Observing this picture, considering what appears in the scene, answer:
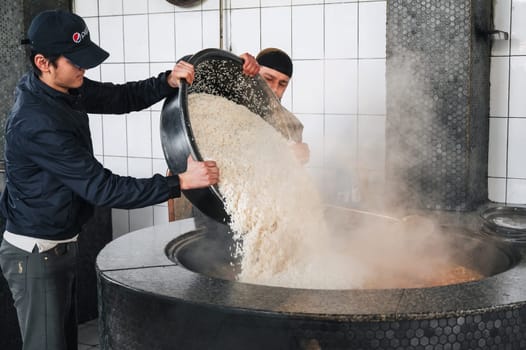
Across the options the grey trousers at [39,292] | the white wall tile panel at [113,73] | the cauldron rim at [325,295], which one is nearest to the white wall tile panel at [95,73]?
the white wall tile panel at [113,73]

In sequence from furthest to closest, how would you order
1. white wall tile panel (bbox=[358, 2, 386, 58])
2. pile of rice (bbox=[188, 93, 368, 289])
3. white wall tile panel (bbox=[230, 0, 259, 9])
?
white wall tile panel (bbox=[230, 0, 259, 9]) → white wall tile panel (bbox=[358, 2, 386, 58]) → pile of rice (bbox=[188, 93, 368, 289])

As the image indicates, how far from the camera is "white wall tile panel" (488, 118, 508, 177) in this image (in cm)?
311

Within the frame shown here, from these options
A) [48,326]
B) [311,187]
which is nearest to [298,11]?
[311,187]

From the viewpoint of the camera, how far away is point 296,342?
162cm

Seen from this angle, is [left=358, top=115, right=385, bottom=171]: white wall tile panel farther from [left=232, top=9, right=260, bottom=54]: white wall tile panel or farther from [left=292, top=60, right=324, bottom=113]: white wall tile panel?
[left=232, top=9, right=260, bottom=54]: white wall tile panel

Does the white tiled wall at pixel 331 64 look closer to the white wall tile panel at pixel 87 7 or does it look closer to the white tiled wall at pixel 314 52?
→ the white tiled wall at pixel 314 52

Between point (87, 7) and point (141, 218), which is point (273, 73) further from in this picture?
point (87, 7)

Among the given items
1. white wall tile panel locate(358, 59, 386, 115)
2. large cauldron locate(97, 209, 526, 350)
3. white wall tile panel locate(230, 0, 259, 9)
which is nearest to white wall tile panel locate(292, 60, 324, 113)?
white wall tile panel locate(358, 59, 386, 115)

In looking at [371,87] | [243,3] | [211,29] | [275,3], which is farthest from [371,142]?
[211,29]

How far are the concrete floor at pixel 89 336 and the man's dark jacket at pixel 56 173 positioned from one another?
58.5 inches

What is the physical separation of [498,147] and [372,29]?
91 centimetres

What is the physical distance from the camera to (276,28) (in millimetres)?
3645

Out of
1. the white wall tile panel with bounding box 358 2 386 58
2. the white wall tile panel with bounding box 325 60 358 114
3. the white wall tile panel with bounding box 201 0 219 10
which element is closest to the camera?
the white wall tile panel with bounding box 358 2 386 58

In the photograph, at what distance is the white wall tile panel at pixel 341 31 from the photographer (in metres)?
3.42
